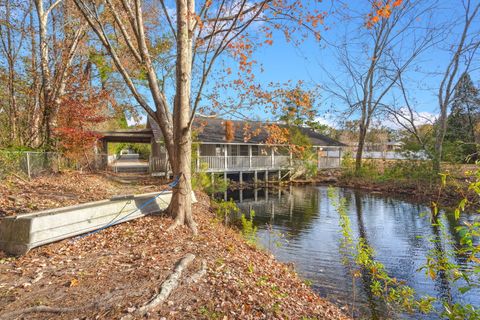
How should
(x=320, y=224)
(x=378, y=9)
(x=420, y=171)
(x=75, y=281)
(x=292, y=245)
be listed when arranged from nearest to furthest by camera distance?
1. (x=75, y=281)
2. (x=378, y=9)
3. (x=292, y=245)
4. (x=320, y=224)
5. (x=420, y=171)

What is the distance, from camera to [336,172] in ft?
98.5

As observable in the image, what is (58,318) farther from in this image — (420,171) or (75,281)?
(420,171)

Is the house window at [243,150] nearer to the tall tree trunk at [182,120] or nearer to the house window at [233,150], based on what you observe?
the house window at [233,150]

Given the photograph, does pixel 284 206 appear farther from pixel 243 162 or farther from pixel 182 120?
pixel 182 120

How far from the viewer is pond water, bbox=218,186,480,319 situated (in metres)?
6.44

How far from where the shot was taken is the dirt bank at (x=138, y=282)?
3250 millimetres

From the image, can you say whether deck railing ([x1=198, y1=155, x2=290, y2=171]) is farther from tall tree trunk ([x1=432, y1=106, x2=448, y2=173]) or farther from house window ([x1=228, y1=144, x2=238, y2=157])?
tall tree trunk ([x1=432, y1=106, x2=448, y2=173])

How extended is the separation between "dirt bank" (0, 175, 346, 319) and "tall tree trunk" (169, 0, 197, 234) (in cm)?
78

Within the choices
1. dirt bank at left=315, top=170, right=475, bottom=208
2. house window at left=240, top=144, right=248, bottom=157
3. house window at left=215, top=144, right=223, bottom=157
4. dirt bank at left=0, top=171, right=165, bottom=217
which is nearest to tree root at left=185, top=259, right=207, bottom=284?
dirt bank at left=0, top=171, right=165, bottom=217

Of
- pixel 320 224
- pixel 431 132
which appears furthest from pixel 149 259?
pixel 431 132

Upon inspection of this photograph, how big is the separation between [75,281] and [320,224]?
10.5m

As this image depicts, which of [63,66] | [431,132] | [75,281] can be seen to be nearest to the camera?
[75,281]

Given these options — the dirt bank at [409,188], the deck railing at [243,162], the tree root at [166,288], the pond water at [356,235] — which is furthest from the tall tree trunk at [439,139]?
the tree root at [166,288]

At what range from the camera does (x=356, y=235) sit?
10891 mm
